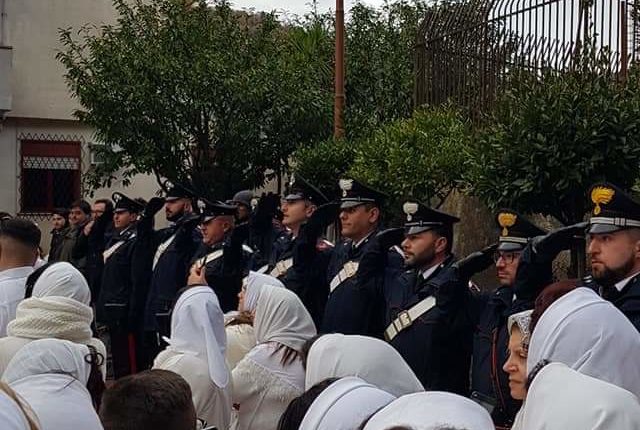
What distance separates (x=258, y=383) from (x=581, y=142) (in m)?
3.05

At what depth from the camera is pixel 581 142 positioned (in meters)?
6.48

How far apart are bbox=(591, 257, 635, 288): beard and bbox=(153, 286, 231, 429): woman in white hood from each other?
1.68 metres

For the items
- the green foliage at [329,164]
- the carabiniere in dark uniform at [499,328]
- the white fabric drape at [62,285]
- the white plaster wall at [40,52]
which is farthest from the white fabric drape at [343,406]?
the white plaster wall at [40,52]

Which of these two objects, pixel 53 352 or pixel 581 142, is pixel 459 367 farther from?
pixel 53 352

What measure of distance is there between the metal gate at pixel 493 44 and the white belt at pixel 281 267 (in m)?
2.51

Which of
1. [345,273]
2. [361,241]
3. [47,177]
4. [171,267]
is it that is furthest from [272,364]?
[47,177]

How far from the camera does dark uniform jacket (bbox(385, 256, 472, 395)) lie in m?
5.29

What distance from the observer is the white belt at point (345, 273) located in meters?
6.16

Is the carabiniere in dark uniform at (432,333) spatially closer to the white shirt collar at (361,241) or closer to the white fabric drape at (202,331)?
the white shirt collar at (361,241)

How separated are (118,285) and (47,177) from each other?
9.52m

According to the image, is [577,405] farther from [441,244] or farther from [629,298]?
[441,244]

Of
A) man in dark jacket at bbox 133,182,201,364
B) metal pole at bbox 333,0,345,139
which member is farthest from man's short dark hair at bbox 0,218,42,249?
metal pole at bbox 333,0,345,139

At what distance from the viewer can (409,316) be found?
545 centimetres

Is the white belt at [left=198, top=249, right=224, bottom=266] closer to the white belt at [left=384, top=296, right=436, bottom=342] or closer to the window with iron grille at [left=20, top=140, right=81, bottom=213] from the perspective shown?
the white belt at [left=384, top=296, right=436, bottom=342]
